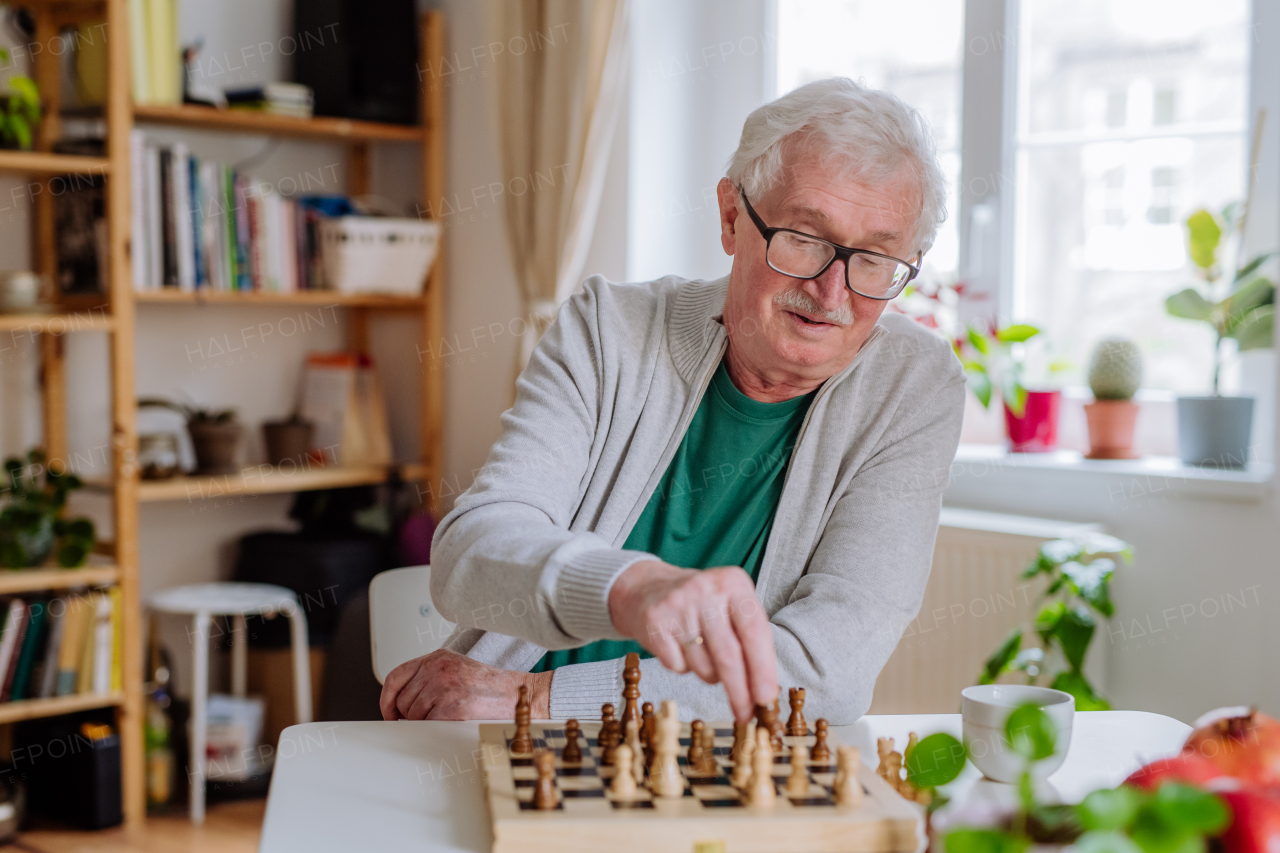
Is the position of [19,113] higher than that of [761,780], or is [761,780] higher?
[19,113]

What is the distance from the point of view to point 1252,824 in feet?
1.72

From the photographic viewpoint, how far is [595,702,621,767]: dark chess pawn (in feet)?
2.98

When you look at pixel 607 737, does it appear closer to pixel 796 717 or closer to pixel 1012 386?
pixel 796 717

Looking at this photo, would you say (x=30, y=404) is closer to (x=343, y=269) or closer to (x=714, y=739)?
(x=343, y=269)

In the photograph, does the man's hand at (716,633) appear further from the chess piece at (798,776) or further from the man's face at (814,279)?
the man's face at (814,279)

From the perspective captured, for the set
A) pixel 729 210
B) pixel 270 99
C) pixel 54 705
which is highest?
pixel 270 99

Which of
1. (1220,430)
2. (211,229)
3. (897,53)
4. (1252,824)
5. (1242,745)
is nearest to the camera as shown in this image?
(1252,824)

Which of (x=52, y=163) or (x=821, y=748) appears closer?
(x=821, y=748)

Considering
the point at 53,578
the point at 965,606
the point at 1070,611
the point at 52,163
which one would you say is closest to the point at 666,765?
the point at 1070,611

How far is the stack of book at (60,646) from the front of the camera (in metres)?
2.50

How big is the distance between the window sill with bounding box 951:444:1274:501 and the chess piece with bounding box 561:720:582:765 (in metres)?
1.57

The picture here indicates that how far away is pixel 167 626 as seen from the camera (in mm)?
3066

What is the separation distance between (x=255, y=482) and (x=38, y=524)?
51cm

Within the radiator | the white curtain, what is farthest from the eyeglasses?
the white curtain
